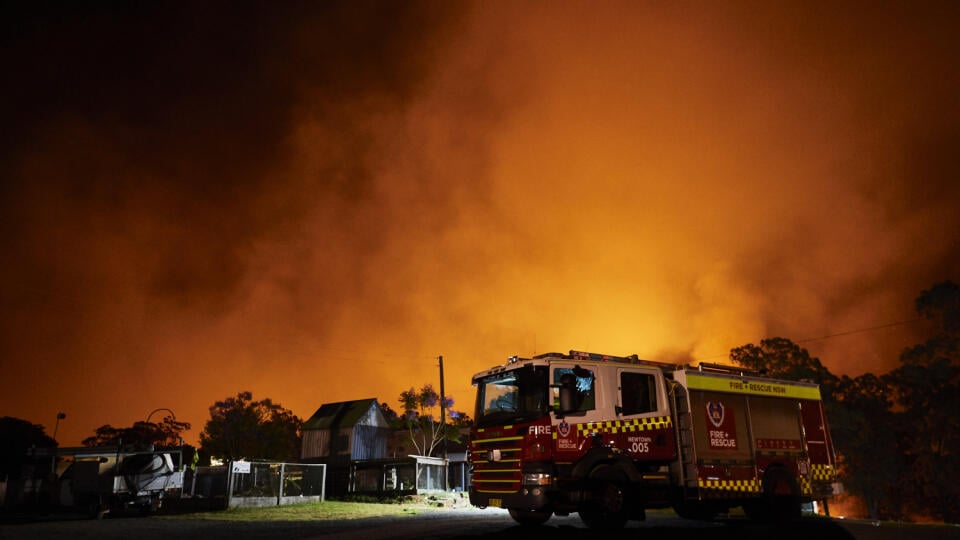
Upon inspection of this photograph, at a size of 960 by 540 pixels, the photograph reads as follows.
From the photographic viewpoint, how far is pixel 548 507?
11398 mm

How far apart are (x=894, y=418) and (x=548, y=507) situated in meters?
49.8

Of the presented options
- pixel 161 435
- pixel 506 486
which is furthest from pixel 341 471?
pixel 161 435

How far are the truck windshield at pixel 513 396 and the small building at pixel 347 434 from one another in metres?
45.1

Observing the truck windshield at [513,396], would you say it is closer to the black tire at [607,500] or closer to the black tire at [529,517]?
the black tire at [607,500]

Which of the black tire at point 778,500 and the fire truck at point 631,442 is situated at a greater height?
the fire truck at point 631,442

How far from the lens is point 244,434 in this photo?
7725 centimetres

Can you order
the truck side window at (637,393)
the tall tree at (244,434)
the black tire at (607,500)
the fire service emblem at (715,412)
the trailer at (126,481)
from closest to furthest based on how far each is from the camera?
the black tire at (607,500) → the truck side window at (637,393) → the fire service emblem at (715,412) → the trailer at (126,481) → the tall tree at (244,434)

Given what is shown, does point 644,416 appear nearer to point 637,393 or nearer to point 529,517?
point 637,393

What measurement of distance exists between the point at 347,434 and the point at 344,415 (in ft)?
8.69

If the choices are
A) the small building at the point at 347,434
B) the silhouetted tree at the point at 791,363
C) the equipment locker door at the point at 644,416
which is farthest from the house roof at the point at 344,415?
the equipment locker door at the point at 644,416

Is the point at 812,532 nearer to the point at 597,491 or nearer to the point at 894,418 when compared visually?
the point at 597,491

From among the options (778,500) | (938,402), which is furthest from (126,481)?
(938,402)

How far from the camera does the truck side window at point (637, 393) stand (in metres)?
12.8

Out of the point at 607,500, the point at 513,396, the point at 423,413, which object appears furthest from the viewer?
the point at 423,413
